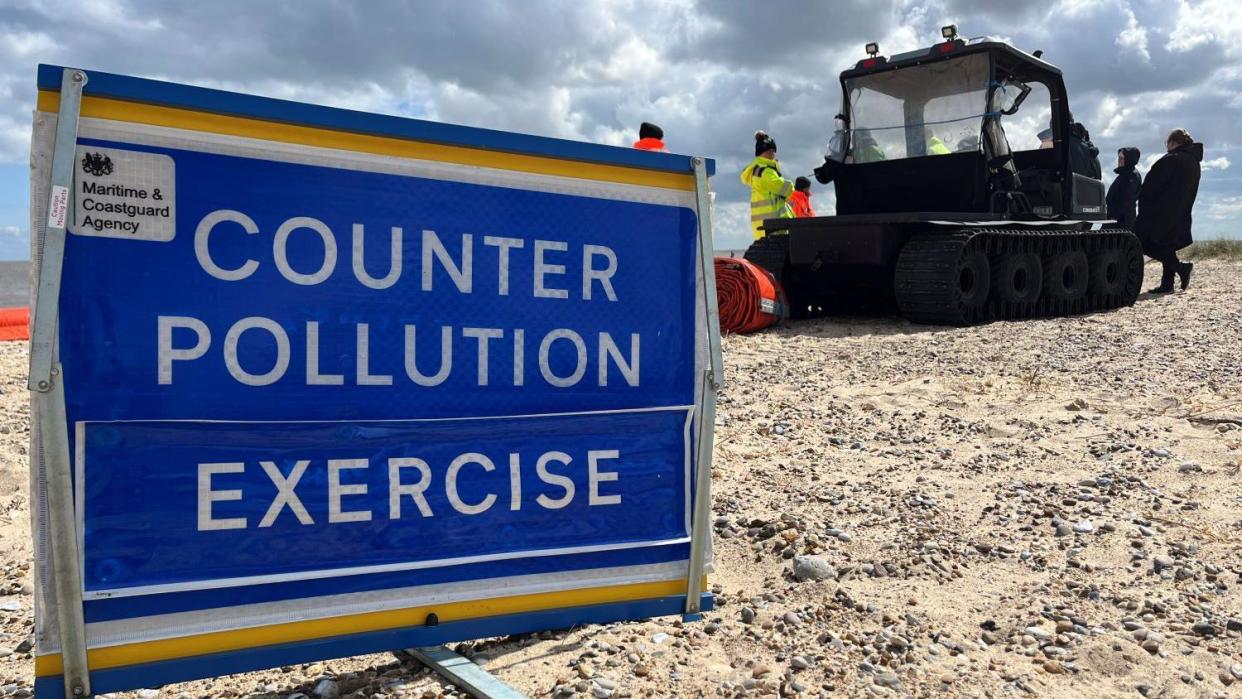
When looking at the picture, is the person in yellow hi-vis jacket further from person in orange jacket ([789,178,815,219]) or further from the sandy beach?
the sandy beach

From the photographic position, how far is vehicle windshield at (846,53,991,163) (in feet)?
34.7

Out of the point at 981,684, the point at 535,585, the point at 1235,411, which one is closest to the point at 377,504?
the point at 535,585

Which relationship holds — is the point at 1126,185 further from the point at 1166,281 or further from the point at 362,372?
the point at 362,372

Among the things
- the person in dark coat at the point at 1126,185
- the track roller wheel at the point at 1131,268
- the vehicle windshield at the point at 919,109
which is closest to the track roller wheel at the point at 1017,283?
the vehicle windshield at the point at 919,109

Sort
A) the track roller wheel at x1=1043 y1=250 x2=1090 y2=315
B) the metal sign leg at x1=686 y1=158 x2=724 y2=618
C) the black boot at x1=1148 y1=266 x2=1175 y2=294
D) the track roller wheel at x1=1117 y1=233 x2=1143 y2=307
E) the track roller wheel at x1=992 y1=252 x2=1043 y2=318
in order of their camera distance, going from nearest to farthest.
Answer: the metal sign leg at x1=686 y1=158 x2=724 y2=618
the track roller wheel at x1=992 y1=252 x2=1043 y2=318
the track roller wheel at x1=1043 y1=250 x2=1090 y2=315
the track roller wheel at x1=1117 y1=233 x2=1143 y2=307
the black boot at x1=1148 y1=266 x2=1175 y2=294

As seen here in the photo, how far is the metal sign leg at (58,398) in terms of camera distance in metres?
1.83

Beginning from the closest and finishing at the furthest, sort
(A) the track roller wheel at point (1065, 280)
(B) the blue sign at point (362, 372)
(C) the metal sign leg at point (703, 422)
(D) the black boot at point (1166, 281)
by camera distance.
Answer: (B) the blue sign at point (362, 372) < (C) the metal sign leg at point (703, 422) < (A) the track roller wheel at point (1065, 280) < (D) the black boot at point (1166, 281)

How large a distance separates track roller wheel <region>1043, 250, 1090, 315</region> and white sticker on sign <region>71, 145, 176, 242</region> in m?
11.2

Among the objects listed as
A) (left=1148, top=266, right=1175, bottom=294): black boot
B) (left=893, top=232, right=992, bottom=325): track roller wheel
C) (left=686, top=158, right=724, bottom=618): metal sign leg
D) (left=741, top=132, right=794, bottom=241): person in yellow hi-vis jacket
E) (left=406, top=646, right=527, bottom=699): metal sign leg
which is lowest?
(left=406, top=646, right=527, bottom=699): metal sign leg

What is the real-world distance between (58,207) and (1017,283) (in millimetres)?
10842

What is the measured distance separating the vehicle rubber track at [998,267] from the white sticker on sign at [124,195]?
8.76m

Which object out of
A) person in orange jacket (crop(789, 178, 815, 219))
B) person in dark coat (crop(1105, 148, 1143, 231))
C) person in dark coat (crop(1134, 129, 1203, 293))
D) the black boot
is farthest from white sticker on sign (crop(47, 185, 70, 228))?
person in dark coat (crop(1105, 148, 1143, 231))

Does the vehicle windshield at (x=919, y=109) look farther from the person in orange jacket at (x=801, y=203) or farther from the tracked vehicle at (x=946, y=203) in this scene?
the person in orange jacket at (x=801, y=203)

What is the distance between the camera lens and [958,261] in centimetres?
966
